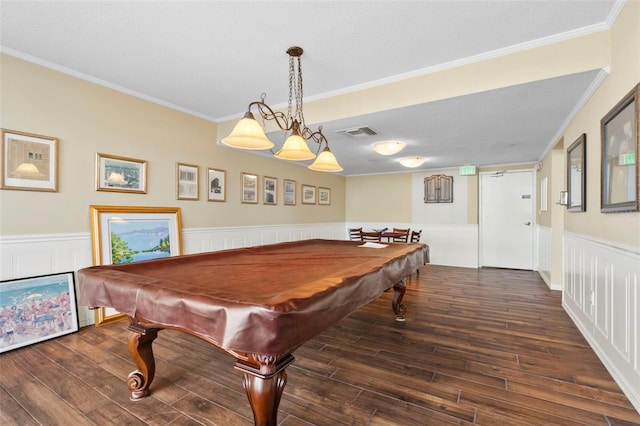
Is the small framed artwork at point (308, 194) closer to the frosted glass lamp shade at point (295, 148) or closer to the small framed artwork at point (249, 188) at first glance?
the small framed artwork at point (249, 188)

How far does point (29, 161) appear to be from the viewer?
2.59 meters

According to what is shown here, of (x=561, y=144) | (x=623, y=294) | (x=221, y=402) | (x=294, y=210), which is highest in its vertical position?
(x=561, y=144)

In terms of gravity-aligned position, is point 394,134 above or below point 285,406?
above

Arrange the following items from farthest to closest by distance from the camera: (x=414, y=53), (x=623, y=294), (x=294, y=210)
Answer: (x=294, y=210) → (x=414, y=53) → (x=623, y=294)

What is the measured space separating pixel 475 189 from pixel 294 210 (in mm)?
3995

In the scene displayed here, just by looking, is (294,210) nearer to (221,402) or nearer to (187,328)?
(221,402)

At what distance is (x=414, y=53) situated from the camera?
2.47 meters

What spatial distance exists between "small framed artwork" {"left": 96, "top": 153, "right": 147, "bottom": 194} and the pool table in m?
1.65

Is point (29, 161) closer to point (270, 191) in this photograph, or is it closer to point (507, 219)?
point (270, 191)

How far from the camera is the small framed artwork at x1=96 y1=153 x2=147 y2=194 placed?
3.09 m

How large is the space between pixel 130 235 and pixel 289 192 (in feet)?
10.4

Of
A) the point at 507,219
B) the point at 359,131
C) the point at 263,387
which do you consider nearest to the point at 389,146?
the point at 359,131

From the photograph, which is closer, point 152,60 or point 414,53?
point 414,53

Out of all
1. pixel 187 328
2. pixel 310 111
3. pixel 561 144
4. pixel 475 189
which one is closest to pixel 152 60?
pixel 310 111
